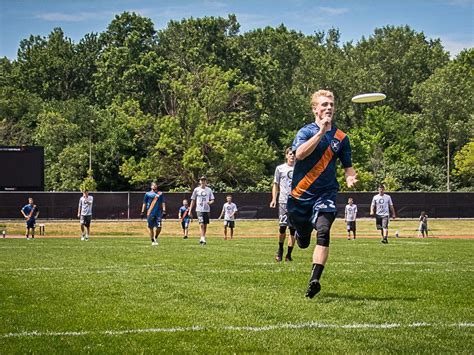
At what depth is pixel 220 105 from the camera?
72.1 m

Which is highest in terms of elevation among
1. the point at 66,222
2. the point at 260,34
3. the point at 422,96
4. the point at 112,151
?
the point at 260,34

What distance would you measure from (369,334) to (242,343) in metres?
1.15

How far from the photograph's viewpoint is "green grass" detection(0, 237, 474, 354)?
6504 mm

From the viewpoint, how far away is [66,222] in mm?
51406

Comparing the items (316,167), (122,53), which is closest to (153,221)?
(316,167)

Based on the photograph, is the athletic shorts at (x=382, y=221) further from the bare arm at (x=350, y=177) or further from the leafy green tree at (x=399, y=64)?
the leafy green tree at (x=399, y=64)

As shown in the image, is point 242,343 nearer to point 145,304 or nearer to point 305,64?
point 145,304

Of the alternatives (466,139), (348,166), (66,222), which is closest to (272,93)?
(466,139)

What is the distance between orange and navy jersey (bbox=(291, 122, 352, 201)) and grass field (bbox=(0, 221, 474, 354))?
124 centimetres

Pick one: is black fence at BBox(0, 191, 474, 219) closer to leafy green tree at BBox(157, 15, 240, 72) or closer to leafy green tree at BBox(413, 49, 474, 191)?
leafy green tree at BBox(413, 49, 474, 191)

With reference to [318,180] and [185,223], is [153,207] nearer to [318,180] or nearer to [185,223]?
[185,223]

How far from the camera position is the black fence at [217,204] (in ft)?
172

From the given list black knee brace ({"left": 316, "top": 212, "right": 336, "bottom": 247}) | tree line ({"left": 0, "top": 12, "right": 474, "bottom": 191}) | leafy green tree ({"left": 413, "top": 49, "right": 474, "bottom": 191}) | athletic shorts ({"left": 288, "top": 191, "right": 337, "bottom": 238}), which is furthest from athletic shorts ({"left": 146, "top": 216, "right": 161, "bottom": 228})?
leafy green tree ({"left": 413, "top": 49, "right": 474, "bottom": 191})

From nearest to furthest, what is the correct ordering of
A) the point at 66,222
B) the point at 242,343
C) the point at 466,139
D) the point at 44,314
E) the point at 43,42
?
the point at 242,343
the point at 44,314
the point at 66,222
the point at 466,139
the point at 43,42
